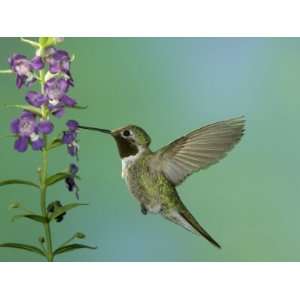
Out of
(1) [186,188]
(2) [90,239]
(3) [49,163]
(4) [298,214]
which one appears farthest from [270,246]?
(3) [49,163]

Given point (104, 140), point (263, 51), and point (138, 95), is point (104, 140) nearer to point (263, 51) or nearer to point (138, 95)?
point (138, 95)

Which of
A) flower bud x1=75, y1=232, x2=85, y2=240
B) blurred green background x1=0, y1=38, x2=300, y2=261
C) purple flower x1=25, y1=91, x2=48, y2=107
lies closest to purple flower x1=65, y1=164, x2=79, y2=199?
blurred green background x1=0, y1=38, x2=300, y2=261

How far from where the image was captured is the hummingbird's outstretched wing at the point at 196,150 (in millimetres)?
2070

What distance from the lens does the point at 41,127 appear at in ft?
6.72

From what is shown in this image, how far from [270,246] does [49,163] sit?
78cm

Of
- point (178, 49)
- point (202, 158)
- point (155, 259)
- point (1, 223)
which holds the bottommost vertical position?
point (155, 259)

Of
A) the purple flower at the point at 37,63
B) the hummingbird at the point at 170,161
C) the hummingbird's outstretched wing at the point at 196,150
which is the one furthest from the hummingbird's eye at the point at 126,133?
the purple flower at the point at 37,63

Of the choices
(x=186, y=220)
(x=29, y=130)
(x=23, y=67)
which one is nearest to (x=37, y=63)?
(x=23, y=67)

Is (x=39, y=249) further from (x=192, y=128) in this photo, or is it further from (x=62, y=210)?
(x=192, y=128)

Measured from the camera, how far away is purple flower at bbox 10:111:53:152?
2051 mm

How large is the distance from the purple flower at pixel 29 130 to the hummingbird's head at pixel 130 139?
0.16 meters

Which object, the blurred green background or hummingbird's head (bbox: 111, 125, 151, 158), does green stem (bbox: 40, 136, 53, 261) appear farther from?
hummingbird's head (bbox: 111, 125, 151, 158)

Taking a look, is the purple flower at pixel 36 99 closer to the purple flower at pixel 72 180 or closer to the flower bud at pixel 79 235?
the purple flower at pixel 72 180

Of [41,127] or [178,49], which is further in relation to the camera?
[178,49]
